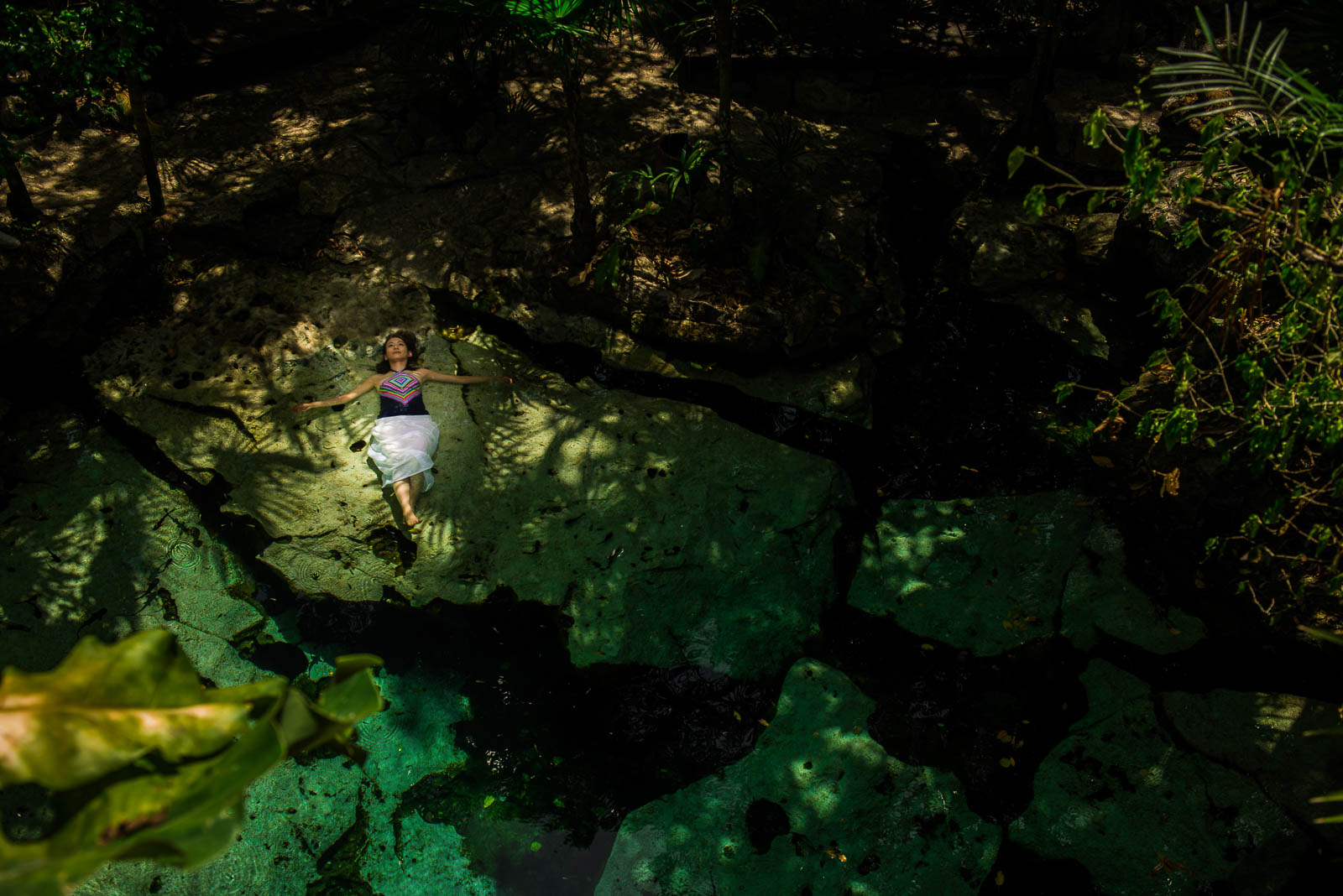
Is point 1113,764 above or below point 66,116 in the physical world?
below

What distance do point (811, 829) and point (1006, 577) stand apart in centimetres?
186

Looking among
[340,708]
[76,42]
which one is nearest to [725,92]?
[76,42]

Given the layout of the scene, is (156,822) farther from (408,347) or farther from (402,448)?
(408,347)

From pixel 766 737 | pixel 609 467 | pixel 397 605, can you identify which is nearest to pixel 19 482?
pixel 397 605

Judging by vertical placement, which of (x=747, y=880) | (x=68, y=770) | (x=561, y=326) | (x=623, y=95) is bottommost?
(x=747, y=880)

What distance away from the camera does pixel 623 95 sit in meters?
A: 7.21

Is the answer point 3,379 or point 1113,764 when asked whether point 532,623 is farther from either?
point 3,379

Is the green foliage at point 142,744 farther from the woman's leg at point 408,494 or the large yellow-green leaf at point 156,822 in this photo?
the woman's leg at point 408,494

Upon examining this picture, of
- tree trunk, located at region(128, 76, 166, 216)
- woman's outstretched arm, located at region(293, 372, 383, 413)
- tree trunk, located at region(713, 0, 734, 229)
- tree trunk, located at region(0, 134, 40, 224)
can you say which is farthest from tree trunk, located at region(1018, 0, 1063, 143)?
tree trunk, located at region(0, 134, 40, 224)

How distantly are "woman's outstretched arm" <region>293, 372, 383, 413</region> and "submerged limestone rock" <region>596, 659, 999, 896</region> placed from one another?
310 centimetres

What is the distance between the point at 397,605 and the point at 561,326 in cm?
232

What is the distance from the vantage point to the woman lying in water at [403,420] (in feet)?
14.9

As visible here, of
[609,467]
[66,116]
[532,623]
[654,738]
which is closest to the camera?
[654,738]

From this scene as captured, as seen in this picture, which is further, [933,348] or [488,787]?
[933,348]
